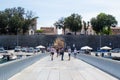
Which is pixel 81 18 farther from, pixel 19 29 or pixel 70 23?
pixel 19 29

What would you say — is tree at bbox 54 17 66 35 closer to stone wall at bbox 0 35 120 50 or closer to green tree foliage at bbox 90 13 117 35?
green tree foliage at bbox 90 13 117 35

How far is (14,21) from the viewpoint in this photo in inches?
5359

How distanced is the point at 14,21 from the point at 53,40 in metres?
16.2

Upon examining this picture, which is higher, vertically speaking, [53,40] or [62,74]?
[53,40]

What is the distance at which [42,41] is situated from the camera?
133 metres

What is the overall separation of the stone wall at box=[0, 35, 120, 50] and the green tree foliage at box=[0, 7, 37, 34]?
7.44 m

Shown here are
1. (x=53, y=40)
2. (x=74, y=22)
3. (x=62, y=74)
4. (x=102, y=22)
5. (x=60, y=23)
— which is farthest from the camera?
(x=60, y=23)

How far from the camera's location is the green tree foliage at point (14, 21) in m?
137

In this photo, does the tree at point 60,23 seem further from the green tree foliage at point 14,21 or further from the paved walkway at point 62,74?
the paved walkway at point 62,74

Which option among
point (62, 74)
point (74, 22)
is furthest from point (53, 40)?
point (62, 74)

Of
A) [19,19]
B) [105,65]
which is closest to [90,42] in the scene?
[19,19]

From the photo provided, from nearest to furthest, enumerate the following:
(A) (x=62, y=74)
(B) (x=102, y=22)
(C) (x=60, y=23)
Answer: (A) (x=62, y=74) < (B) (x=102, y=22) < (C) (x=60, y=23)

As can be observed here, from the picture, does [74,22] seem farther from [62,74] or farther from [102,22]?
[62,74]

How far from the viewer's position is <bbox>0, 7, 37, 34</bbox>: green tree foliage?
13693 centimetres
